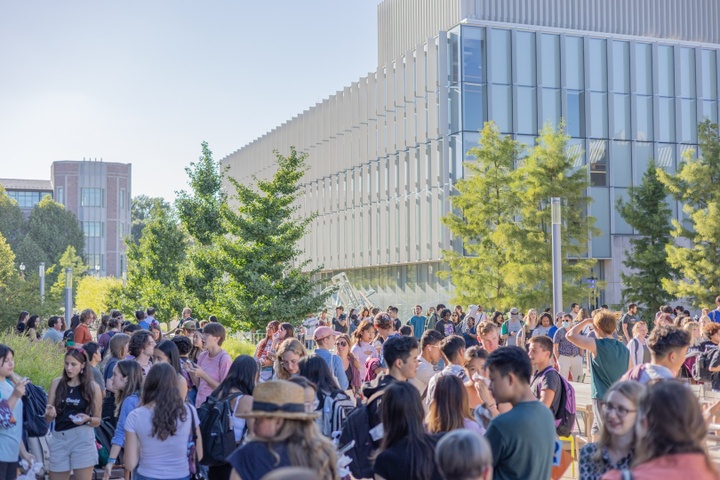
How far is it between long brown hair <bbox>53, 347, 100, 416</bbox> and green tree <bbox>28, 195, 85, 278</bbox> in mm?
100332

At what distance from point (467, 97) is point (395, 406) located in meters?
43.5

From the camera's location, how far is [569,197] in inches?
1474

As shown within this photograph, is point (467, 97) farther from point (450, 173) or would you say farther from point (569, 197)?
point (569, 197)

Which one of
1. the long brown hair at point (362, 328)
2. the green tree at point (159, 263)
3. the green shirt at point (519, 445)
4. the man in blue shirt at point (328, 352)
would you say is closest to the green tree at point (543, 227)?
the green tree at point (159, 263)

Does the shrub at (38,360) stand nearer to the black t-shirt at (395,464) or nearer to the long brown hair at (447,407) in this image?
the long brown hair at (447,407)

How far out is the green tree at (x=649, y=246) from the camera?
1647 inches

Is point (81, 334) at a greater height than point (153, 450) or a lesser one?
greater

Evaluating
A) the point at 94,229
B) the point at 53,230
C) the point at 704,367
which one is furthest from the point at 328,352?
the point at 94,229

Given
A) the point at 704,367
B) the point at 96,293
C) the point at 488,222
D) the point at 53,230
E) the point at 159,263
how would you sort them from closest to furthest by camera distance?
the point at 704,367 → the point at 488,222 → the point at 159,263 → the point at 96,293 → the point at 53,230

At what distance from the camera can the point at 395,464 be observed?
5363mm

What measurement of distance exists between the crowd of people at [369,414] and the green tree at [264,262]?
54.4 feet

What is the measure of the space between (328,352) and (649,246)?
111ft

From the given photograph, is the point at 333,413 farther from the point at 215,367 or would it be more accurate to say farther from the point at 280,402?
the point at 280,402

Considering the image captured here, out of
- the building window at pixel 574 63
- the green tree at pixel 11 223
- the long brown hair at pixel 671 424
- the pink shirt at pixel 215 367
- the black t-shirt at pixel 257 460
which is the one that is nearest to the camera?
the long brown hair at pixel 671 424
